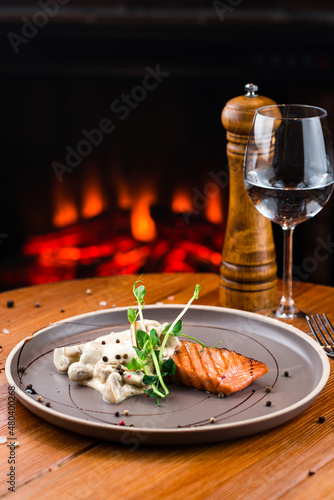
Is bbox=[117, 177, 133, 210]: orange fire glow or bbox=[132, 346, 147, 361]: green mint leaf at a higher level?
bbox=[132, 346, 147, 361]: green mint leaf

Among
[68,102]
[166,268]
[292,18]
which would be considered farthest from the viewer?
Result: [166,268]

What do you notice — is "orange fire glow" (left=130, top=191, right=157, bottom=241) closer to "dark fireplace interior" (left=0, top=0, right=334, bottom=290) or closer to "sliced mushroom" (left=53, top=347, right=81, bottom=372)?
→ "dark fireplace interior" (left=0, top=0, right=334, bottom=290)

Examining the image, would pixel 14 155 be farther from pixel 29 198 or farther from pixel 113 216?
pixel 113 216

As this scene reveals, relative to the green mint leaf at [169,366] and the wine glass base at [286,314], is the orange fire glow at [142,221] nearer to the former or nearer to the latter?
the wine glass base at [286,314]

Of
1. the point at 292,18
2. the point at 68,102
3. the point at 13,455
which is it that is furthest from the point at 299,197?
the point at 68,102

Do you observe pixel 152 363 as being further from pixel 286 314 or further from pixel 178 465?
pixel 286 314

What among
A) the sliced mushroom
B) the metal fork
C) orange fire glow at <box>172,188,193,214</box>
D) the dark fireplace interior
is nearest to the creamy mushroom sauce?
the sliced mushroom

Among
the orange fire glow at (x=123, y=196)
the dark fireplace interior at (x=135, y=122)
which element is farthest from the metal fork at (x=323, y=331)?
the orange fire glow at (x=123, y=196)
